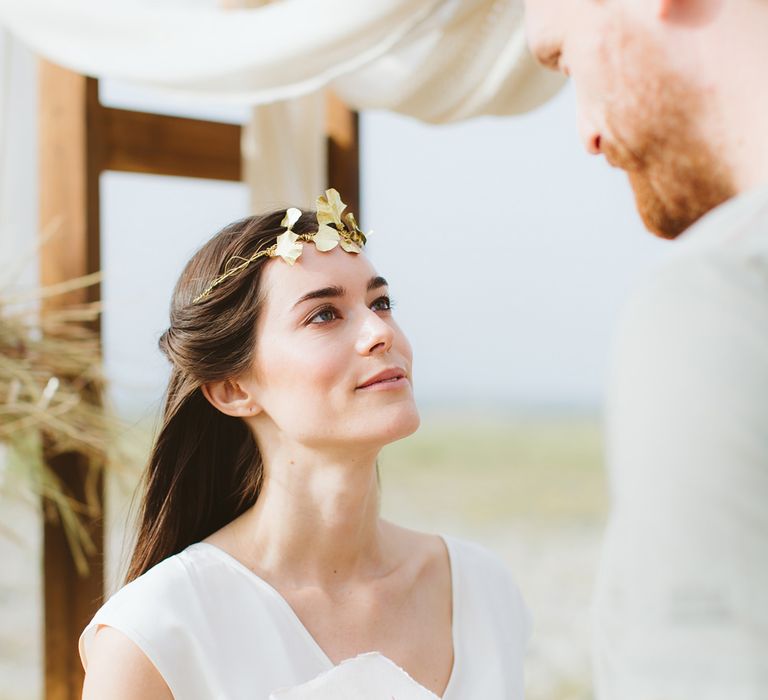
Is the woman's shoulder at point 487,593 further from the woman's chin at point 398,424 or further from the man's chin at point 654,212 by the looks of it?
the man's chin at point 654,212

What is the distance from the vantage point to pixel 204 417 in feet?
5.74

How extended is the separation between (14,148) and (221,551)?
1237 millimetres

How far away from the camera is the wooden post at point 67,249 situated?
232cm

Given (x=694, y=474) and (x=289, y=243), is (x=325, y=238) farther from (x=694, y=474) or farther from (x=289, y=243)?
(x=694, y=474)

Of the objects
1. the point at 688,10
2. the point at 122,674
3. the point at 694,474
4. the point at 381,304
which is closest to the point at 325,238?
the point at 381,304

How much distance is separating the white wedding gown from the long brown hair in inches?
3.9

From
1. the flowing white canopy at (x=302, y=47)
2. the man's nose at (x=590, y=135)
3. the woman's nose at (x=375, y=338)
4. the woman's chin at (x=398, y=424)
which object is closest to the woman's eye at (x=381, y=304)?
the woman's nose at (x=375, y=338)

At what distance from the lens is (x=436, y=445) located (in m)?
12.2

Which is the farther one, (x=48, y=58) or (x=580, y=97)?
(x=48, y=58)

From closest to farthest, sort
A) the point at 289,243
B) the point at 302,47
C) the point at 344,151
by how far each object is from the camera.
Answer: the point at 289,243, the point at 302,47, the point at 344,151

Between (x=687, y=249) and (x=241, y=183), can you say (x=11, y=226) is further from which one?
(x=687, y=249)

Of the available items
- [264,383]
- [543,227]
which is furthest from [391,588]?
[543,227]

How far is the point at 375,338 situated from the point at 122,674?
58 centimetres

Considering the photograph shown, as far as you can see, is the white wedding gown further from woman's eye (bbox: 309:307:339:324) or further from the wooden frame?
the wooden frame
